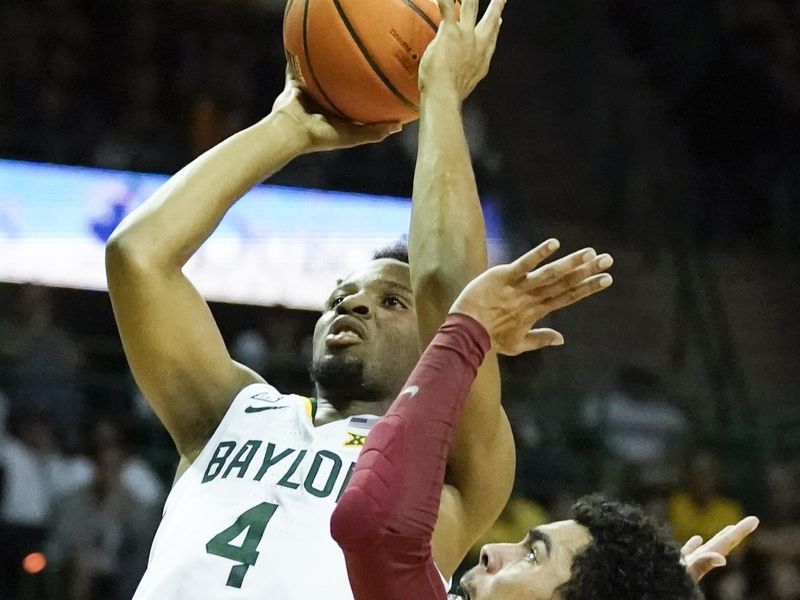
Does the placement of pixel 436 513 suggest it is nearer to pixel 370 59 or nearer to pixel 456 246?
pixel 456 246

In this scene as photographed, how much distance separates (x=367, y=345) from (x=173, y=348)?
0.48m

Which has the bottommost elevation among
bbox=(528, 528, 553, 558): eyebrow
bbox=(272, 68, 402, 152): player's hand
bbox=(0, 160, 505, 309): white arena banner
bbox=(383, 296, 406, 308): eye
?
bbox=(0, 160, 505, 309): white arena banner

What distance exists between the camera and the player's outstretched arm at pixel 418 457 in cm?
205

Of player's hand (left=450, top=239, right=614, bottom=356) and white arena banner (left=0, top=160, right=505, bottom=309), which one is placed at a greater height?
player's hand (left=450, top=239, right=614, bottom=356)

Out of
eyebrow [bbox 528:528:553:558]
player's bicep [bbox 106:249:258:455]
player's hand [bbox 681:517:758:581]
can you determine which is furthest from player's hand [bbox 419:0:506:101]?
player's hand [bbox 681:517:758:581]

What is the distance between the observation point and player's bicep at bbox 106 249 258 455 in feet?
9.82

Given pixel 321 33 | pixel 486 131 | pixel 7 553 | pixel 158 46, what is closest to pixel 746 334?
pixel 486 131

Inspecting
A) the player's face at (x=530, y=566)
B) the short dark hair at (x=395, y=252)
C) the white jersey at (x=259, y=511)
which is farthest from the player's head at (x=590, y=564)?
the short dark hair at (x=395, y=252)

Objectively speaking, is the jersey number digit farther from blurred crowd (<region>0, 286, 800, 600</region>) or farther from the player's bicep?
blurred crowd (<region>0, 286, 800, 600</region>)

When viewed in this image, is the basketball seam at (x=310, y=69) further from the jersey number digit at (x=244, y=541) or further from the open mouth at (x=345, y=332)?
the jersey number digit at (x=244, y=541)

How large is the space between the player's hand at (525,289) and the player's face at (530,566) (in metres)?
0.43

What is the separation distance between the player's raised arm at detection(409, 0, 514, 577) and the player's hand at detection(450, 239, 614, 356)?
1.04 feet

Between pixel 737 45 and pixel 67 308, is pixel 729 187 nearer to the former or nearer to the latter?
pixel 737 45

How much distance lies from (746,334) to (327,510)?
7.55 m
